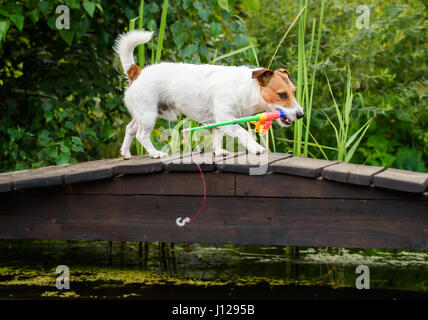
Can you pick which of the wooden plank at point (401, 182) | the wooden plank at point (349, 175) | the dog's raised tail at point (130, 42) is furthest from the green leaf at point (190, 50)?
the wooden plank at point (401, 182)

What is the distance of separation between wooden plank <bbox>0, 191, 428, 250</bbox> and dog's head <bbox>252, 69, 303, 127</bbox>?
1.34 ft

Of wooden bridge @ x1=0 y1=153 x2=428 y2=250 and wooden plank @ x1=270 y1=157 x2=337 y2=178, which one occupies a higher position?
wooden plank @ x1=270 y1=157 x2=337 y2=178

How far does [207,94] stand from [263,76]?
0.29m

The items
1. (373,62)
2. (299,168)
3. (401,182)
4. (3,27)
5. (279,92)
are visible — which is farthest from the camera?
(373,62)

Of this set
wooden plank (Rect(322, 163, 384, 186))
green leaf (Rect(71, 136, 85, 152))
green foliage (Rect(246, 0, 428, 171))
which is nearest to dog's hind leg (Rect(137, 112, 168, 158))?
wooden plank (Rect(322, 163, 384, 186))

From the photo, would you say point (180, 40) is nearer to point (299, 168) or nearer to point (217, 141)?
point (217, 141)

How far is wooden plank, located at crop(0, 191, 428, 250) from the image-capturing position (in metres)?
2.61

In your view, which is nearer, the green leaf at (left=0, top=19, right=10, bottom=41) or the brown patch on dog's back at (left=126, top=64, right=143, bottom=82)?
the brown patch on dog's back at (left=126, top=64, right=143, bottom=82)

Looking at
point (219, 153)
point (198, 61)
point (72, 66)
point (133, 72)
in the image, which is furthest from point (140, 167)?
point (72, 66)

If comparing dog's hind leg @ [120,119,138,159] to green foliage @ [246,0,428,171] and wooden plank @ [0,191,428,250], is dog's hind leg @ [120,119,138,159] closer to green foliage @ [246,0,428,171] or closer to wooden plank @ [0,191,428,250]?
wooden plank @ [0,191,428,250]

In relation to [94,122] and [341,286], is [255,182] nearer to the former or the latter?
[341,286]

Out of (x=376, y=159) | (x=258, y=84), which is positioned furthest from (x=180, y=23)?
(x=376, y=159)

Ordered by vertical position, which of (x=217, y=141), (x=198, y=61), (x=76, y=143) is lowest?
(x=217, y=141)

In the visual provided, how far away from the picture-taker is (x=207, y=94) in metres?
2.87
